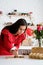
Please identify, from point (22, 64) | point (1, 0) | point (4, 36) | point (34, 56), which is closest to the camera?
point (22, 64)

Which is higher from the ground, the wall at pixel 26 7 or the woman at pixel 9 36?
the wall at pixel 26 7

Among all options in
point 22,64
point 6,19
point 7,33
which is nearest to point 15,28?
point 7,33

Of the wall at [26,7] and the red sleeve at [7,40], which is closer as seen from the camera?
the red sleeve at [7,40]

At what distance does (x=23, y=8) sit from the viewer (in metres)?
4.22

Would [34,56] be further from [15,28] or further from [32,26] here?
[32,26]

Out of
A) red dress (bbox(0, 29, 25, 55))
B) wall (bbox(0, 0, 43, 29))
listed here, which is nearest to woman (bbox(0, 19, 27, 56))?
red dress (bbox(0, 29, 25, 55))

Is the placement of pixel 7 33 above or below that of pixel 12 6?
below

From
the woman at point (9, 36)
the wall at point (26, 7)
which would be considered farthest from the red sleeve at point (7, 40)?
the wall at point (26, 7)

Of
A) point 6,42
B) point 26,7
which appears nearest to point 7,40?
point 6,42

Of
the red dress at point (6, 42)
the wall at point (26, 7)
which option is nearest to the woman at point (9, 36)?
the red dress at point (6, 42)

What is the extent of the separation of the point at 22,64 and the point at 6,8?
301 centimetres

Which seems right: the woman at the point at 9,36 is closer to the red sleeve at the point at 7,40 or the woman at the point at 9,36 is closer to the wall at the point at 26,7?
the red sleeve at the point at 7,40

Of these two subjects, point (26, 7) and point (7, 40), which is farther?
point (26, 7)

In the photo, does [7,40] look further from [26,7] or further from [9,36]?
[26,7]
